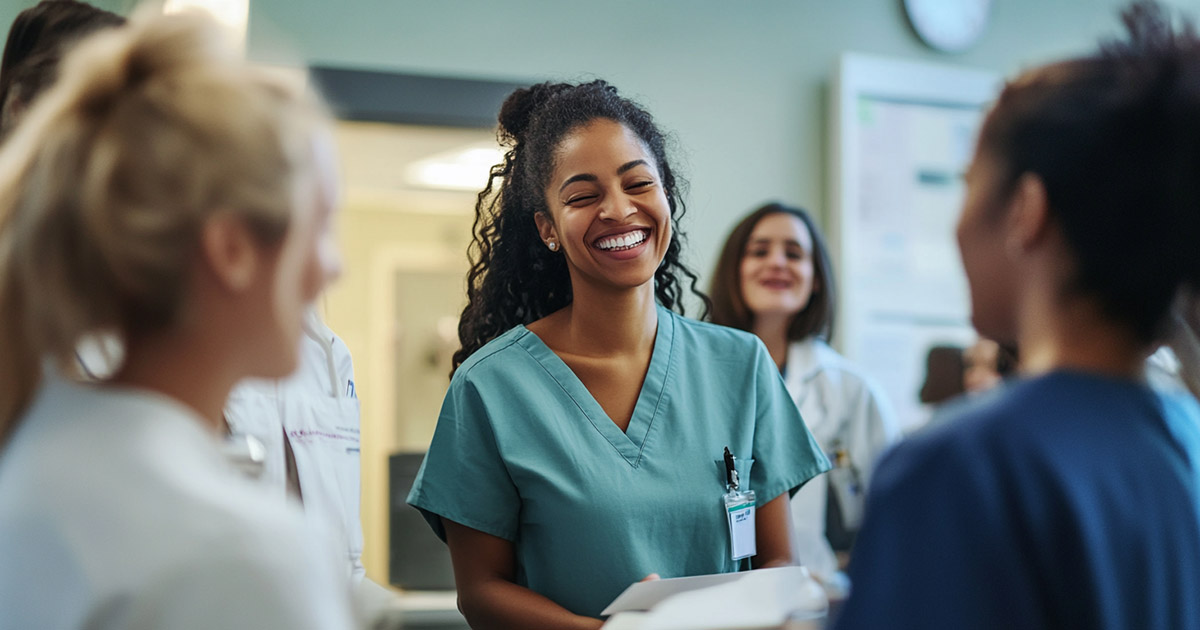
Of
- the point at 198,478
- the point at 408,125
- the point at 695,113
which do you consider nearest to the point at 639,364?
the point at 198,478

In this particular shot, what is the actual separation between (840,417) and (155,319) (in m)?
2.46

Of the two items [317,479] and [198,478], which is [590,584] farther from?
[198,478]

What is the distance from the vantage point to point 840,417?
2957mm

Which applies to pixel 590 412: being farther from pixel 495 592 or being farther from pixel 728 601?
pixel 728 601

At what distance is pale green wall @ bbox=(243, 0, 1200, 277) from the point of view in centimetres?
319

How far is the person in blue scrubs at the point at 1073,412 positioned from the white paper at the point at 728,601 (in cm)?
32

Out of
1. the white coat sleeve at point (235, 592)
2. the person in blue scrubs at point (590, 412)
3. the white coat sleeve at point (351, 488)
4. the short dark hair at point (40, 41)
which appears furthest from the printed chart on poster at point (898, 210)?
the white coat sleeve at point (235, 592)

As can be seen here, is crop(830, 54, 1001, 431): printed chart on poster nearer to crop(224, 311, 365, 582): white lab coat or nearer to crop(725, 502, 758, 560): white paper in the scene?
crop(725, 502, 758, 560): white paper

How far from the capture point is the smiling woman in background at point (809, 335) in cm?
292

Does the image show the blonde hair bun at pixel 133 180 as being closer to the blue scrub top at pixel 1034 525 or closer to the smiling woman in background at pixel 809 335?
the blue scrub top at pixel 1034 525

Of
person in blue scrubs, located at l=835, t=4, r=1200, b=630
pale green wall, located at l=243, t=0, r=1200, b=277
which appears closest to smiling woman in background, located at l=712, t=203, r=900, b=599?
pale green wall, located at l=243, t=0, r=1200, b=277

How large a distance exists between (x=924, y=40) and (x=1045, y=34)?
1.82 ft

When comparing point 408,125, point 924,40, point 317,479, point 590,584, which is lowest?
point 590,584

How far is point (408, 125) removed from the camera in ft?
10.5
